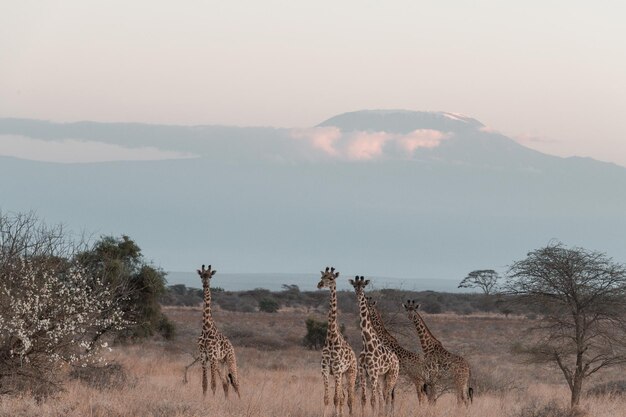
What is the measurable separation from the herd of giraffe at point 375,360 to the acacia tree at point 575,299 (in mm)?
4463

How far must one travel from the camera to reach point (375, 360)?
16.8 metres

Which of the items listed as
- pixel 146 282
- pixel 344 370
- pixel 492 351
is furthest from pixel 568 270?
pixel 492 351

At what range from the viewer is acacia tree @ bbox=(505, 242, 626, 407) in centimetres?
2261

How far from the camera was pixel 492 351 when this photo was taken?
46.4 m

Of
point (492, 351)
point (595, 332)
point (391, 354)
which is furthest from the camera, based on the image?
point (492, 351)

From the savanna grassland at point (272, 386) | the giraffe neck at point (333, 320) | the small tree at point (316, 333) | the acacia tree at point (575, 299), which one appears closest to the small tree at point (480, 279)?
the savanna grassland at point (272, 386)

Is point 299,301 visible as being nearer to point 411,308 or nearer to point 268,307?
point 268,307

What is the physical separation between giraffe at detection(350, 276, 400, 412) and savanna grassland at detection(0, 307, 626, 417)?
0.44 meters

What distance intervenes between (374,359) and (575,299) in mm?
8130

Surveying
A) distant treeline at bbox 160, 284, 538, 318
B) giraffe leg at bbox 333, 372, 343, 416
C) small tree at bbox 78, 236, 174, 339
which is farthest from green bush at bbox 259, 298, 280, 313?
giraffe leg at bbox 333, 372, 343, 416

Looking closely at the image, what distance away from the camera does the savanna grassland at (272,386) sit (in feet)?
50.8

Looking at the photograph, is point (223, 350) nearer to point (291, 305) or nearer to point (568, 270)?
point (568, 270)

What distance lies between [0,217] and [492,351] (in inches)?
1306

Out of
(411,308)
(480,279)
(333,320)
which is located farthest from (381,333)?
(480,279)
